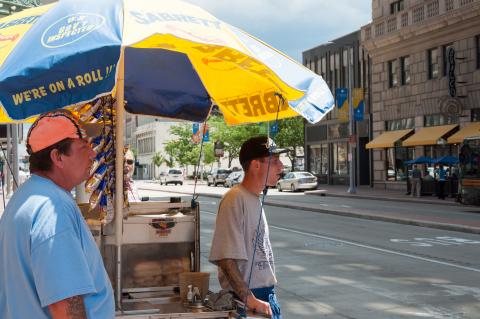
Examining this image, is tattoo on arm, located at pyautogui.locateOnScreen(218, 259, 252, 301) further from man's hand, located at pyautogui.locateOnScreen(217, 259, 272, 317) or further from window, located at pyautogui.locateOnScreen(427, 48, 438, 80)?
window, located at pyautogui.locateOnScreen(427, 48, 438, 80)

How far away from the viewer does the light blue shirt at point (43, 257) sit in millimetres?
2332

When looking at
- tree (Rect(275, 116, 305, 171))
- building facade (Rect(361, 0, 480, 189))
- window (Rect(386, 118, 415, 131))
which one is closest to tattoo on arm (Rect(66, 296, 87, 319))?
building facade (Rect(361, 0, 480, 189))

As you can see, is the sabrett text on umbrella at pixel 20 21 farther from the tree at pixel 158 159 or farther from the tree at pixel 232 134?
the tree at pixel 158 159

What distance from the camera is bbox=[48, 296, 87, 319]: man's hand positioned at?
2340 millimetres

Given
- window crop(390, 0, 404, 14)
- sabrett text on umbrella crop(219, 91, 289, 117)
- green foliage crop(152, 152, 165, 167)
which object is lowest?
sabrett text on umbrella crop(219, 91, 289, 117)

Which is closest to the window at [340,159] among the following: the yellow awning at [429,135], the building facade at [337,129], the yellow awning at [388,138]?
the building facade at [337,129]

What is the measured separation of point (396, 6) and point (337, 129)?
44.2ft

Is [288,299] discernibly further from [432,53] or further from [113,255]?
[432,53]

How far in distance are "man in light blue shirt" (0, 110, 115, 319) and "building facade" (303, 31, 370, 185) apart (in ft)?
152

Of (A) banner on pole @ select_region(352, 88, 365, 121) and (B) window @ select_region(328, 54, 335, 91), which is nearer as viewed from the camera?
(A) banner on pole @ select_region(352, 88, 365, 121)

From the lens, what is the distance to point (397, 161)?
4203cm

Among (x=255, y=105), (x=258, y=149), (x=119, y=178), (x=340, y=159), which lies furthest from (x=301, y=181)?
(x=258, y=149)

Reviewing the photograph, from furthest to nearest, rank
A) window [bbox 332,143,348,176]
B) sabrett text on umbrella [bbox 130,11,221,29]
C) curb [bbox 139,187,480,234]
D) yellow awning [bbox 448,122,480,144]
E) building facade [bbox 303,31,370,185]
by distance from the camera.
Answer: window [bbox 332,143,348,176], building facade [bbox 303,31,370,185], yellow awning [bbox 448,122,480,144], curb [bbox 139,187,480,234], sabrett text on umbrella [bbox 130,11,221,29]

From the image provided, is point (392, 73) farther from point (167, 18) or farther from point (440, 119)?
point (167, 18)
